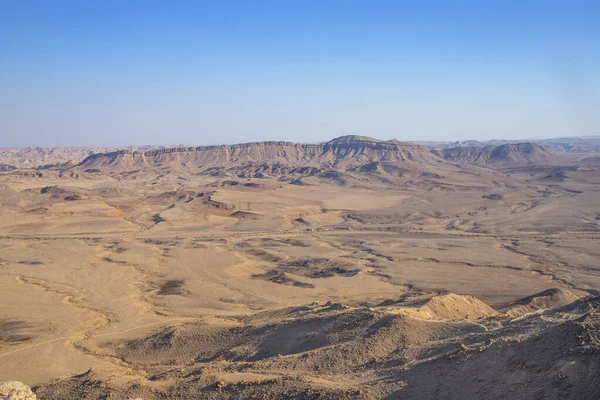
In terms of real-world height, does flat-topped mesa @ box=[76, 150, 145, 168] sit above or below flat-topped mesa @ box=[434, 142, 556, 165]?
below

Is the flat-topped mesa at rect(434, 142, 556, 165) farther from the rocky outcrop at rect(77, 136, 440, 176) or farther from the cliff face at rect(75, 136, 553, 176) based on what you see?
the rocky outcrop at rect(77, 136, 440, 176)

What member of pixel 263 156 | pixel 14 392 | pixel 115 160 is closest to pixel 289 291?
pixel 14 392

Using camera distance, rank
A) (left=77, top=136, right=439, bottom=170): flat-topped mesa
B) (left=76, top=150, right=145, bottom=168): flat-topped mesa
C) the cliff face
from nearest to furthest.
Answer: the cliff face < (left=76, top=150, right=145, bottom=168): flat-topped mesa < (left=77, top=136, right=439, bottom=170): flat-topped mesa

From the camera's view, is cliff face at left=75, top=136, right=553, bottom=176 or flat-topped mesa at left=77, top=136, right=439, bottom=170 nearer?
cliff face at left=75, top=136, right=553, bottom=176

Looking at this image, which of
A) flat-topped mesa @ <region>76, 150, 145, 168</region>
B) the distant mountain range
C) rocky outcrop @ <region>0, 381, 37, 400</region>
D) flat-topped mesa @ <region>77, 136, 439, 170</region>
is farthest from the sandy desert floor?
Result: flat-topped mesa @ <region>76, 150, 145, 168</region>

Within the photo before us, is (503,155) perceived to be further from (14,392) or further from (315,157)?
(14,392)

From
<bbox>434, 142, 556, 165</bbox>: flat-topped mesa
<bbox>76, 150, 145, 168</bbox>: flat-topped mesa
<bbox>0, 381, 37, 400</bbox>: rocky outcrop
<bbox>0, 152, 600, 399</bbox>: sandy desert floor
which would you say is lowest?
<bbox>0, 152, 600, 399</bbox>: sandy desert floor
